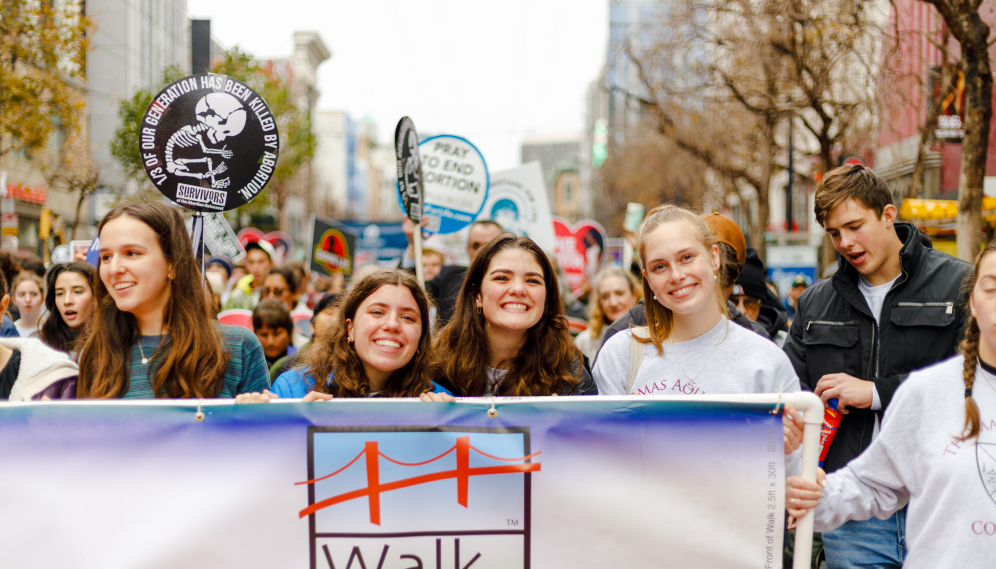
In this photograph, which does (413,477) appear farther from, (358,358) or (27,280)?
(27,280)

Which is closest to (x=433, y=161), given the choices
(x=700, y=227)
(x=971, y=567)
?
(x=700, y=227)

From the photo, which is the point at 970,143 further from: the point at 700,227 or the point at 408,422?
the point at 408,422

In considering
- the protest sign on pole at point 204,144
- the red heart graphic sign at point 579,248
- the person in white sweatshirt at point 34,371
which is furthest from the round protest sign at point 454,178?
the red heart graphic sign at point 579,248

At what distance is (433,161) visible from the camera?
24.2 ft

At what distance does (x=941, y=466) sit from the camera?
224 centimetres

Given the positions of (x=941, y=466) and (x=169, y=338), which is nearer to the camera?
(x=941, y=466)

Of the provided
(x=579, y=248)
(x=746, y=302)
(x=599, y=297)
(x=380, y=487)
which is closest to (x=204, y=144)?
(x=380, y=487)

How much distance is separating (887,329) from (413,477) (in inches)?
77.5

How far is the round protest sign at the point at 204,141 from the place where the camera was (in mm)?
3561

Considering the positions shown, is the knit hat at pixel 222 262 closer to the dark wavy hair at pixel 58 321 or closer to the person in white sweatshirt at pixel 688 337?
the dark wavy hair at pixel 58 321

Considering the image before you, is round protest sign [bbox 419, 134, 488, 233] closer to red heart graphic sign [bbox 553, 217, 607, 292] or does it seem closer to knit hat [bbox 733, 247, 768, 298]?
knit hat [bbox 733, 247, 768, 298]

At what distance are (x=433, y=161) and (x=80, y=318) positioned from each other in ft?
11.3

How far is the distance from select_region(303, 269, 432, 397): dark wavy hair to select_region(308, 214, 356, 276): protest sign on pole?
895cm

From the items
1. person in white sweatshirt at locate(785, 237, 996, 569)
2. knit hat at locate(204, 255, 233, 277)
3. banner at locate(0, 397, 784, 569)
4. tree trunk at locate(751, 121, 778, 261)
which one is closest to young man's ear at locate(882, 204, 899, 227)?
person in white sweatshirt at locate(785, 237, 996, 569)
